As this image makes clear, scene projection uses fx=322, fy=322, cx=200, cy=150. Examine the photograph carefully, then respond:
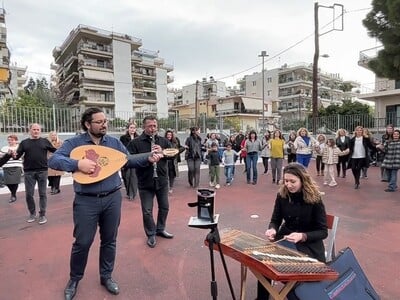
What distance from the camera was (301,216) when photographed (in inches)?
115

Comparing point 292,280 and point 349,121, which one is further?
point 349,121

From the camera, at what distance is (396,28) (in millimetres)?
9805

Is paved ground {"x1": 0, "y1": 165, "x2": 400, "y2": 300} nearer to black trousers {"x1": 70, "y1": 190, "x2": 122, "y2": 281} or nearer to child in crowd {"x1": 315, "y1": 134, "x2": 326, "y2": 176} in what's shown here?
black trousers {"x1": 70, "y1": 190, "x2": 122, "y2": 281}

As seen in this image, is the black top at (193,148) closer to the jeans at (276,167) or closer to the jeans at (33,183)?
the jeans at (276,167)

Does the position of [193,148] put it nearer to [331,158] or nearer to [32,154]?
[331,158]

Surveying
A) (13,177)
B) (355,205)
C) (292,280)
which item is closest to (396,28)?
(355,205)

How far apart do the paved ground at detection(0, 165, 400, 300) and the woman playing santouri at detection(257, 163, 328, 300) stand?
0.81 metres

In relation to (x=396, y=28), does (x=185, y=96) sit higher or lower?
higher

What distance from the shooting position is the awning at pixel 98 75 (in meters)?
50.8

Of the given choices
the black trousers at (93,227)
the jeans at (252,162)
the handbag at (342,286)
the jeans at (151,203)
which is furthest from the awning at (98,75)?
the handbag at (342,286)

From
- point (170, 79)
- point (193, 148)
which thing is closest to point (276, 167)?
point (193, 148)

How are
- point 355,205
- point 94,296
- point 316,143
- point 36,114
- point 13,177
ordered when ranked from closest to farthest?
point 94,296 < point 355,205 < point 13,177 < point 316,143 < point 36,114

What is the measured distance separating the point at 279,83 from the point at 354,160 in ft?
198

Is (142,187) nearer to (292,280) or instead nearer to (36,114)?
(292,280)
